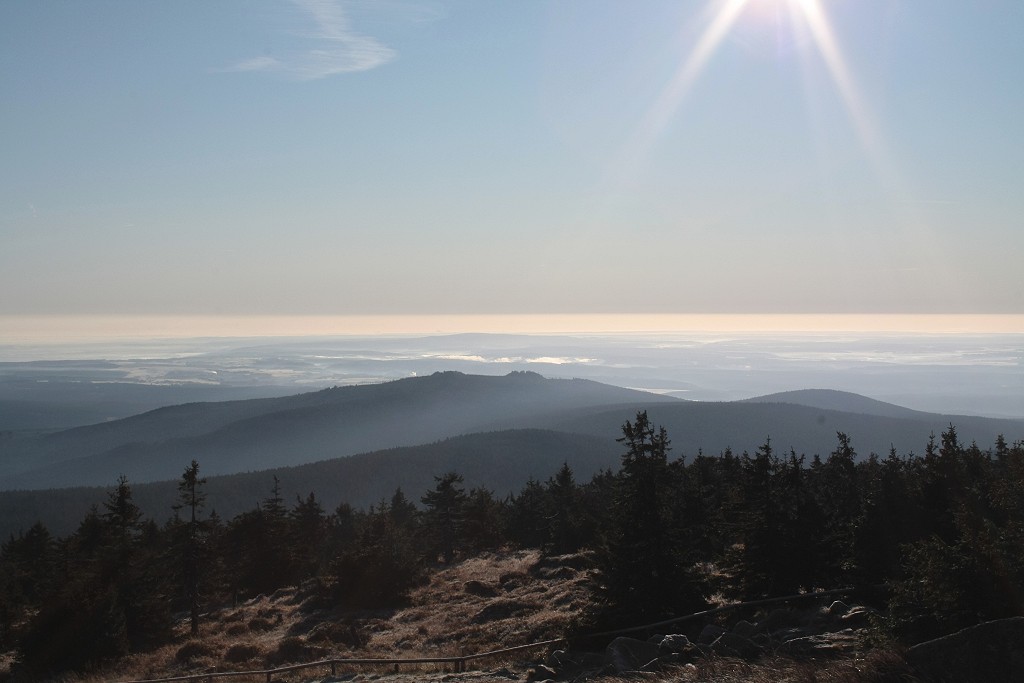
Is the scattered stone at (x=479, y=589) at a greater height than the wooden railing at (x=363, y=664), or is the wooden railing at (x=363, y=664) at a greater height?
the wooden railing at (x=363, y=664)

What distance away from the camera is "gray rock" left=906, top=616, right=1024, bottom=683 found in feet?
33.2

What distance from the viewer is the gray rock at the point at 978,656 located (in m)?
10.1

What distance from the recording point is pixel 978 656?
1035 cm

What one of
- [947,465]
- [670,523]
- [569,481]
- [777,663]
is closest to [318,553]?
[569,481]

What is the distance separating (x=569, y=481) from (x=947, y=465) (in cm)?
4150

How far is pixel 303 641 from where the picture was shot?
91.4 ft

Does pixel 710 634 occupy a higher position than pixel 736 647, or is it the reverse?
pixel 736 647

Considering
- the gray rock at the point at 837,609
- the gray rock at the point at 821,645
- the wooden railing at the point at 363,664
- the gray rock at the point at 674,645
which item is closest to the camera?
the gray rock at the point at 821,645

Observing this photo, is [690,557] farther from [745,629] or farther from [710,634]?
[710,634]

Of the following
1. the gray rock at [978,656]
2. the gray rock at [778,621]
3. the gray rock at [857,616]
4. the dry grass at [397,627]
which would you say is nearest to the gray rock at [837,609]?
the gray rock at [857,616]

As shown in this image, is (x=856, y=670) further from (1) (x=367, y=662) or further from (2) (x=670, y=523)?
(1) (x=367, y=662)

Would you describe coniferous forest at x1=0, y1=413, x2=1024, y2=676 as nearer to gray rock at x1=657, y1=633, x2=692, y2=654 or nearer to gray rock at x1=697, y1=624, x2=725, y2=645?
gray rock at x1=697, y1=624, x2=725, y2=645

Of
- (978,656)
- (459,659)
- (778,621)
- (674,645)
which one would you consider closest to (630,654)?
(674,645)

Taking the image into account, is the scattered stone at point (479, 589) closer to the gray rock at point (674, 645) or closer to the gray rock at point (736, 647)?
the gray rock at point (674, 645)
